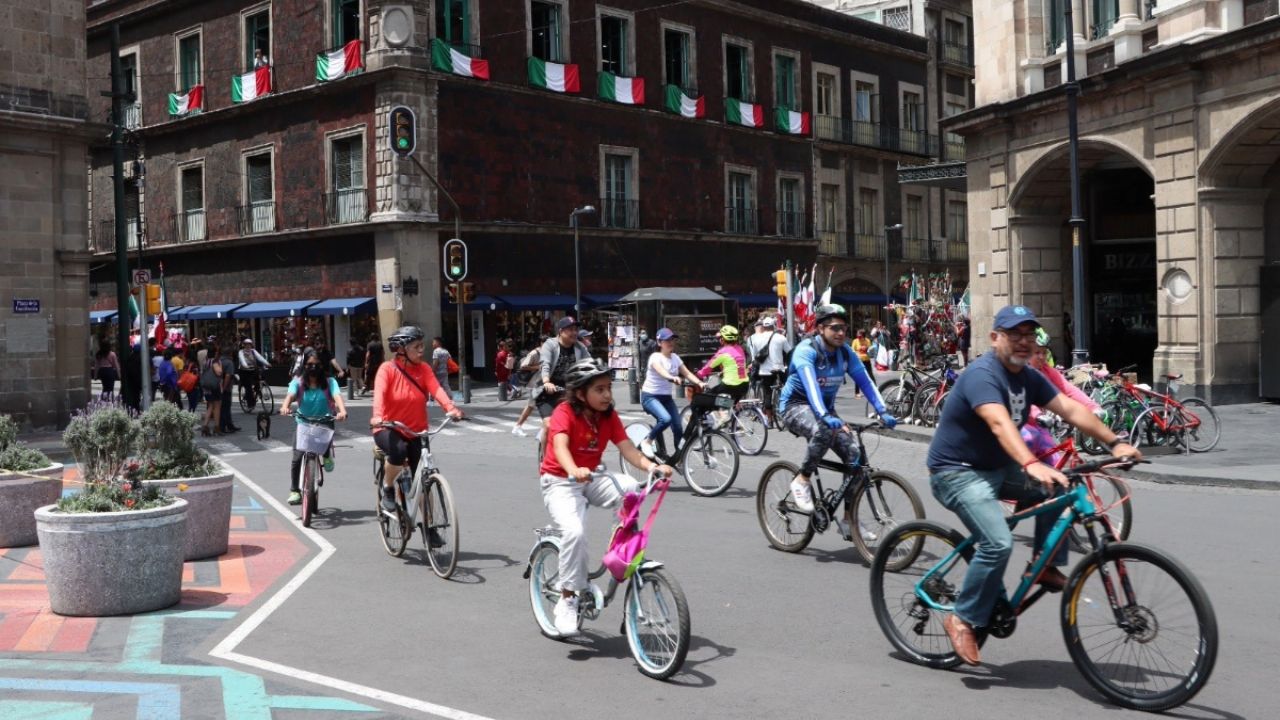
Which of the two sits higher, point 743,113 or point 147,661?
point 743,113

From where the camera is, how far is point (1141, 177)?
24.9m

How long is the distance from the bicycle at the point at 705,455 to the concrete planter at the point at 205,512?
167 inches

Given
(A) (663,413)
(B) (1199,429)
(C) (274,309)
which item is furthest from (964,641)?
(C) (274,309)

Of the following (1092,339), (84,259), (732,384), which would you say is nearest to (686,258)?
(1092,339)

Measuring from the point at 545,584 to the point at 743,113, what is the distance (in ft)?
126

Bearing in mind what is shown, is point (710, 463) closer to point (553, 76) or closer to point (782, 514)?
point (782, 514)

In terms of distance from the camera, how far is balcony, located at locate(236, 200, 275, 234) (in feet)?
123

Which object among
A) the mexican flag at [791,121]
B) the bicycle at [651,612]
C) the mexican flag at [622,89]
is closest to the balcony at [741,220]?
the mexican flag at [791,121]

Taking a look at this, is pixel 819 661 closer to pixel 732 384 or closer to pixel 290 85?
pixel 732 384

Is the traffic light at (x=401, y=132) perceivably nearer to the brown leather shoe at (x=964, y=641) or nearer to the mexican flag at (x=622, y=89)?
the mexican flag at (x=622, y=89)

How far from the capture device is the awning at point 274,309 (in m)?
36.0

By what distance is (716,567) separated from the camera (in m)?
8.74

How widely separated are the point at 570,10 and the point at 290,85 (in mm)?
8759

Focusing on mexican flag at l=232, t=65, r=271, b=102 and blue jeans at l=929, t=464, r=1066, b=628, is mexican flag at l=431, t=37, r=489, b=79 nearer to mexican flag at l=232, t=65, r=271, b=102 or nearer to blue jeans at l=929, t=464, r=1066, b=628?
mexican flag at l=232, t=65, r=271, b=102
